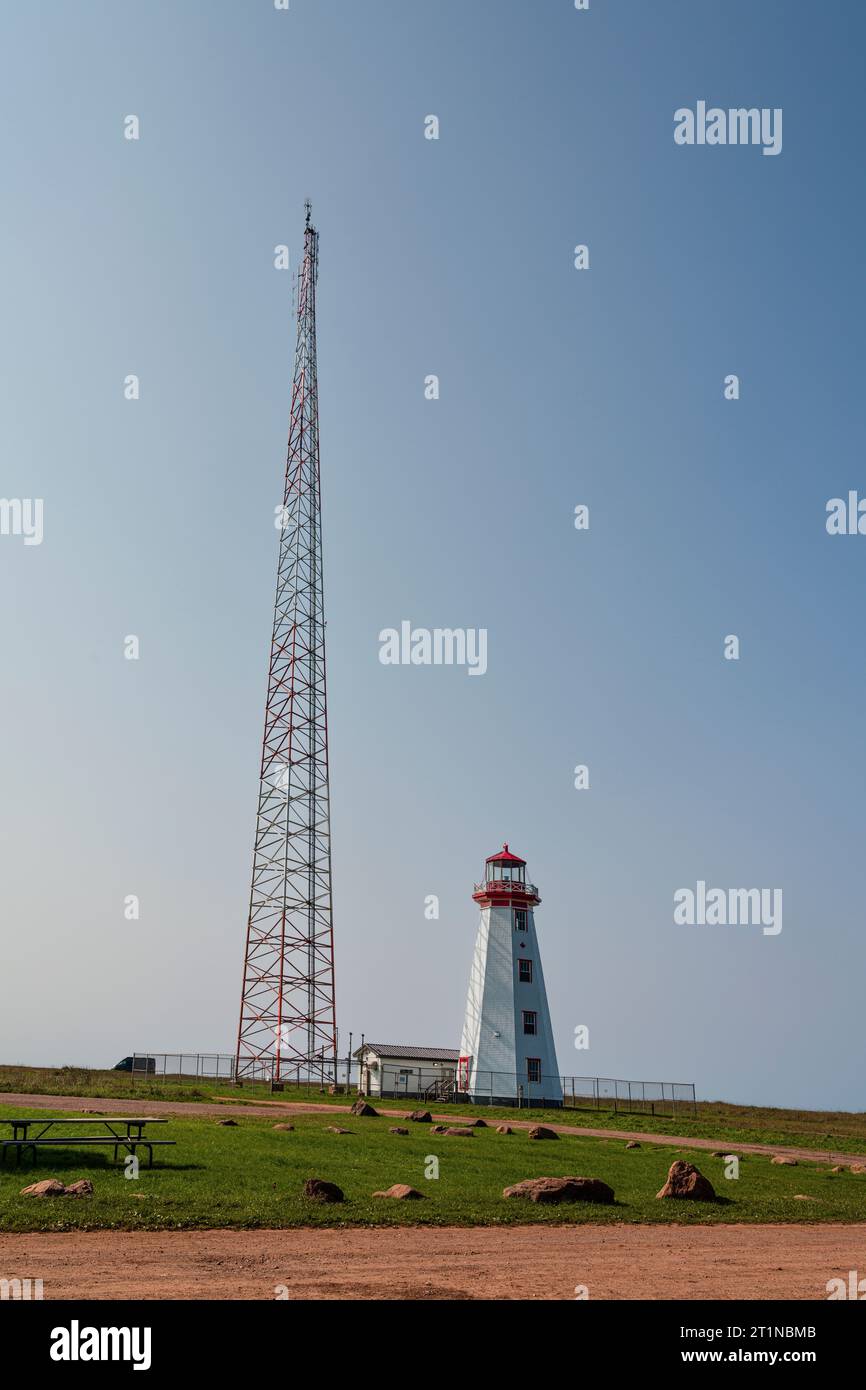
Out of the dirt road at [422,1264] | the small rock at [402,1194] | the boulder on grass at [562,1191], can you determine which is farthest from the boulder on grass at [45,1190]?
the boulder on grass at [562,1191]

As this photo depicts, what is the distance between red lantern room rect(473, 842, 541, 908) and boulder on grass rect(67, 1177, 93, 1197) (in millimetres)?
50758

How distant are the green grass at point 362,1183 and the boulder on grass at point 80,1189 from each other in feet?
0.61

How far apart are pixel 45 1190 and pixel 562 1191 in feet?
27.5

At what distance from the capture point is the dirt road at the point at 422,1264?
1066 cm

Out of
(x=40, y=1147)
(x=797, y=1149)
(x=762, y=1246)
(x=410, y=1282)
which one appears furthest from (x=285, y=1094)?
(x=410, y=1282)

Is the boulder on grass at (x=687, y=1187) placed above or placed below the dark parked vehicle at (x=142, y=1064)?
above

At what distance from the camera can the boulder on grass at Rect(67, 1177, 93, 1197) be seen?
1581 cm

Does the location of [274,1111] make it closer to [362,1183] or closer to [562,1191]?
[362,1183]

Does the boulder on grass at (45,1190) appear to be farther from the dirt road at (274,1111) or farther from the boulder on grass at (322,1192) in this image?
the dirt road at (274,1111)

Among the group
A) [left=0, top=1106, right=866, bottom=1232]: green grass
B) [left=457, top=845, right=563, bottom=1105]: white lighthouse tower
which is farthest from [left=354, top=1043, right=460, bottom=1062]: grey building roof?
[left=0, top=1106, right=866, bottom=1232]: green grass

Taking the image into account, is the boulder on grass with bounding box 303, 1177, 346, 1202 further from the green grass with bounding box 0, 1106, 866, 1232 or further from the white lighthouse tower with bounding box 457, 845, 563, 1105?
the white lighthouse tower with bounding box 457, 845, 563, 1105

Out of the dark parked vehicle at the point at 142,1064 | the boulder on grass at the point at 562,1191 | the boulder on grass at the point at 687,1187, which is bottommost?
the dark parked vehicle at the point at 142,1064

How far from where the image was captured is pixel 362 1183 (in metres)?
19.1

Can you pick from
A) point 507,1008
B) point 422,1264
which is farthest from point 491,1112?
point 422,1264
